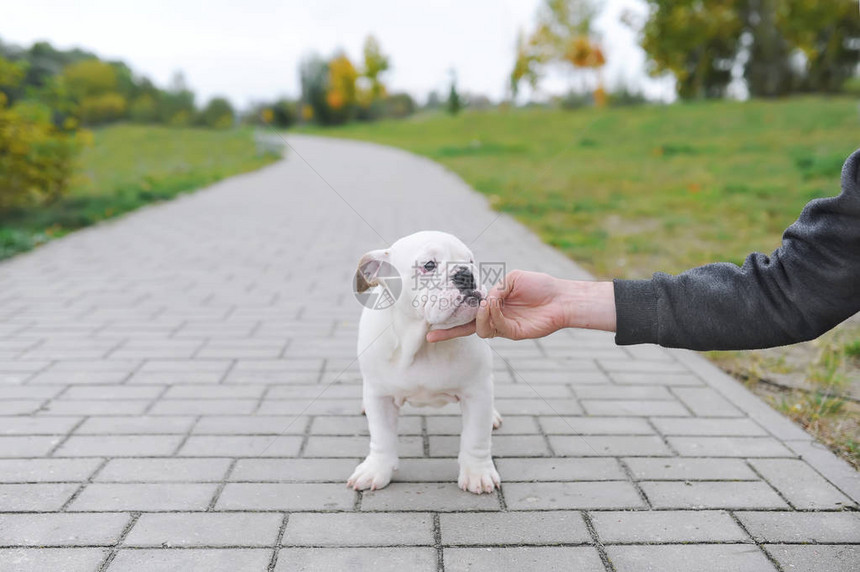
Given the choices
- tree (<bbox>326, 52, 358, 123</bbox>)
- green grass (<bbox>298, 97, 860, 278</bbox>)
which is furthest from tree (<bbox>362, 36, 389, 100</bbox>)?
green grass (<bbox>298, 97, 860, 278</bbox>)

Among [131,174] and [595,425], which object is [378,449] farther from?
[131,174]

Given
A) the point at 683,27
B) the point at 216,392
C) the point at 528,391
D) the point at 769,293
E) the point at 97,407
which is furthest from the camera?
the point at 683,27

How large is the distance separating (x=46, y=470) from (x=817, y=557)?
3.08m

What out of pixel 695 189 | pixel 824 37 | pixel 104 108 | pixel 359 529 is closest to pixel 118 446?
pixel 359 529

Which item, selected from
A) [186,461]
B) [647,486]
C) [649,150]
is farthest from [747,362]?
A: [649,150]

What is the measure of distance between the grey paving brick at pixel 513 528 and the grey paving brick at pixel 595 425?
812 millimetres

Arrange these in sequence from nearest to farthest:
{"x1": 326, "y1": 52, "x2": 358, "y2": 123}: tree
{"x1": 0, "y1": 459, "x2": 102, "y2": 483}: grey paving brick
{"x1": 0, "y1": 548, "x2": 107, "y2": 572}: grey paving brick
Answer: {"x1": 0, "y1": 548, "x2": 107, "y2": 572}: grey paving brick
{"x1": 0, "y1": 459, "x2": 102, "y2": 483}: grey paving brick
{"x1": 326, "y1": 52, "x2": 358, "y2": 123}: tree

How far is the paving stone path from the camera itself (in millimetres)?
2572

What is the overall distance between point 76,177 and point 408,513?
379 inches

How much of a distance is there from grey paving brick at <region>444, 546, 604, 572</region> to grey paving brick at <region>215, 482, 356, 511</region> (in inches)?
21.9

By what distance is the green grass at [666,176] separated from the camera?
8.02m

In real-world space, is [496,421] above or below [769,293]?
below

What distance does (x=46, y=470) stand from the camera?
10.2 ft

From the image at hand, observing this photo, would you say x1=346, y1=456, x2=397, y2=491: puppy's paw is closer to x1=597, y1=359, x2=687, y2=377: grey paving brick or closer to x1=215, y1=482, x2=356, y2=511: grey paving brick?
x1=215, y1=482, x2=356, y2=511: grey paving brick
